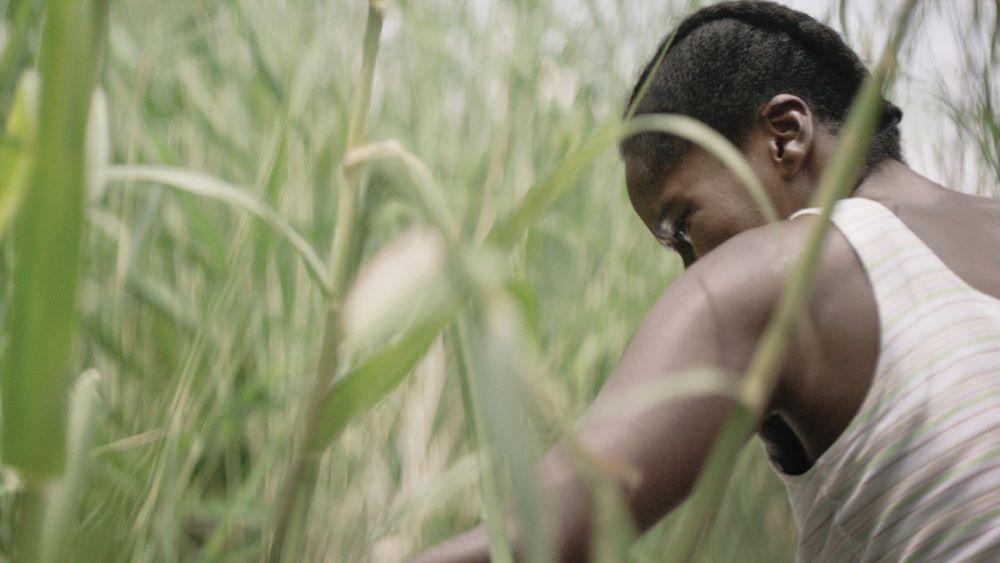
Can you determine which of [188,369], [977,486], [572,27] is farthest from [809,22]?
[188,369]

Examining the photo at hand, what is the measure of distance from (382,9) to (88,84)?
0.08 m

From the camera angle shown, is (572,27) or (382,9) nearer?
(382,9)

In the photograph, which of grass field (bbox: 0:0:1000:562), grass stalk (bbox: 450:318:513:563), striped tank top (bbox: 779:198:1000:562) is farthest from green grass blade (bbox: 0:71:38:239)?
striped tank top (bbox: 779:198:1000:562)

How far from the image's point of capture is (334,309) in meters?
0.24

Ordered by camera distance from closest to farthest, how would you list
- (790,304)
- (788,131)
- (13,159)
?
(790,304) → (13,159) → (788,131)

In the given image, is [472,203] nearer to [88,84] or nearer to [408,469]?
[408,469]

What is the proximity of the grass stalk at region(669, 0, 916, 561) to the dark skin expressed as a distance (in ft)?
0.94

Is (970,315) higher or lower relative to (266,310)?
lower

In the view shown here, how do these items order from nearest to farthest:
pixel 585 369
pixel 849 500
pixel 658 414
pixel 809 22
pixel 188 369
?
pixel 188 369 → pixel 658 414 → pixel 849 500 → pixel 585 369 → pixel 809 22

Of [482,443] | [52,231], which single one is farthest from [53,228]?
[482,443]

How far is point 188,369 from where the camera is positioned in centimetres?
46

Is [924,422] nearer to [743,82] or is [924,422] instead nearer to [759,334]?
[759,334]

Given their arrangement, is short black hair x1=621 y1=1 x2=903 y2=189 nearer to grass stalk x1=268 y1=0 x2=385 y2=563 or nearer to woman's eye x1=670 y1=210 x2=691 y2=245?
woman's eye x1=670 y1=210 x2=691 y2=245

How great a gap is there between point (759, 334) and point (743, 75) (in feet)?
1.25
